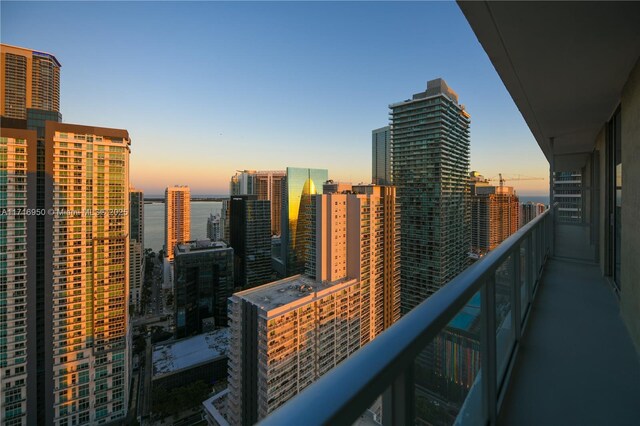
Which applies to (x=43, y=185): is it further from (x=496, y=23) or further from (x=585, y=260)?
(x=585, y=260)

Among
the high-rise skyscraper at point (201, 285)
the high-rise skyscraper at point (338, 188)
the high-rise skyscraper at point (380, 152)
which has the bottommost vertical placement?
the high-rise skyscraper at point (201, 285)

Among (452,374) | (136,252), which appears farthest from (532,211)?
(136,252)

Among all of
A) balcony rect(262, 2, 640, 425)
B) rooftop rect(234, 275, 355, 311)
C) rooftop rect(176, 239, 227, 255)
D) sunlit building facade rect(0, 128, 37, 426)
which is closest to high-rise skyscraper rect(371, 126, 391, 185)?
rooftop rect(176, 239, 227, 255)

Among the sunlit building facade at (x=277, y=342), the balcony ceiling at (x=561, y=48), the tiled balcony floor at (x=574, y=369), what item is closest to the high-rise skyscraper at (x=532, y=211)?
the tiled balcony floor at (x=574, y=369)

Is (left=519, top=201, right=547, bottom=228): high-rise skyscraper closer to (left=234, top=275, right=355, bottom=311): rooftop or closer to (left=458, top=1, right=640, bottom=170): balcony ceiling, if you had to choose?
(left=458, top=1, right=640, bottom=170): balcony ceiling

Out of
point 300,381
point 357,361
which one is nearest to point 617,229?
point 357,361

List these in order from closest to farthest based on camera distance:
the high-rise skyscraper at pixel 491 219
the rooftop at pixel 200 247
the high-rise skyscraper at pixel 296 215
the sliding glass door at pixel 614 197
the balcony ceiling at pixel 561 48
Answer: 1. the balcony ceiling at pixel 561 48
2. the sliding glass door at pixel 614 197
3. the high-rise skyscraper at pixel 491 219
4. the rooftop at pixel 200 247
5. the high-rise skyscraper at pixel 296 215

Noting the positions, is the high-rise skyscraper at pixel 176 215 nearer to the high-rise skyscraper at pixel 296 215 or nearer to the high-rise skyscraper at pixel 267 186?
the high-rise skyscraper at pixel 267 186
